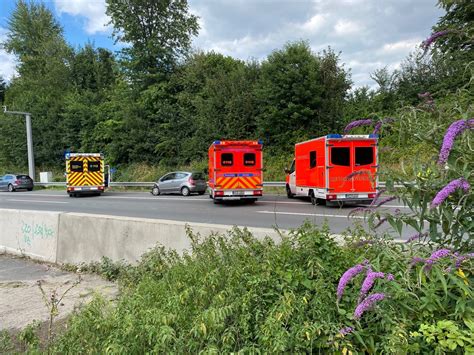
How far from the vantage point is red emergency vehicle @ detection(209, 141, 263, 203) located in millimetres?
16906

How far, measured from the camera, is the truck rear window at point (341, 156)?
1450 cm

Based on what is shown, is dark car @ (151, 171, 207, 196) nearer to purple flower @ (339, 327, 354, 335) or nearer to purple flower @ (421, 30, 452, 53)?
purple flower @ (339, 327, 354, 335)

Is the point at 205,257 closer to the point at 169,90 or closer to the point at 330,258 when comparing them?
the point at 330,258

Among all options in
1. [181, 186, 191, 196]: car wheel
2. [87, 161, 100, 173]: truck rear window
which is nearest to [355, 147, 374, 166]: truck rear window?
[181, 186, 191, 196]: car wheel

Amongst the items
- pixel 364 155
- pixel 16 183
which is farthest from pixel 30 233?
pixel 16 183

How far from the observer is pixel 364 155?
14664 millimetres

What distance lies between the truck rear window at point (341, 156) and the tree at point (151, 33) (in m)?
24.7

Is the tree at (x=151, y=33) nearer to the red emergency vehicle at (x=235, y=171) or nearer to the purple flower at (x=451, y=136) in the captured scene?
the red emergency vehicle at (x=235, y=171)

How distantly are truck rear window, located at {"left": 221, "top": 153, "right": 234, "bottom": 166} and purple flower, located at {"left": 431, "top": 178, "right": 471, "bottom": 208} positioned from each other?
15.0 metres

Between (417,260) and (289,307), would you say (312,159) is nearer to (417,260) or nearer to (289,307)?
(289,307)

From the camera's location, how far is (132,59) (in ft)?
117

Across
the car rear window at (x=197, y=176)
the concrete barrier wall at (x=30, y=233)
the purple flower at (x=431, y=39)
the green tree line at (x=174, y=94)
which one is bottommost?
the concrete barrier wall at (x=30, y=233)

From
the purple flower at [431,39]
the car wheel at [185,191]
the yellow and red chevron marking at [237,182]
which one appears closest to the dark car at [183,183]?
the car wheel at [185,191]

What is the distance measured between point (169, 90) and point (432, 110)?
112 ft
